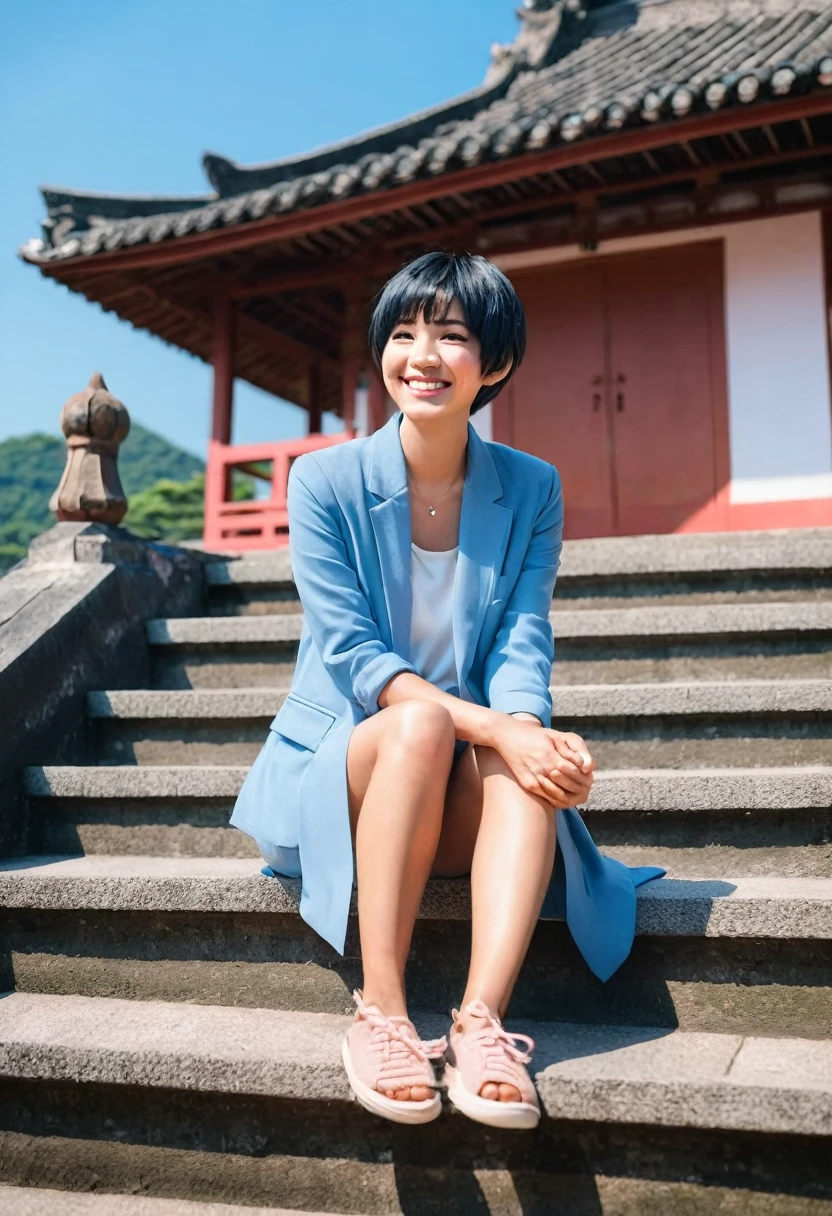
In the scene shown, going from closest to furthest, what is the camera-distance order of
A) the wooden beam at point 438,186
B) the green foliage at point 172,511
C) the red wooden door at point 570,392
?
the wooden beam at point 438,186
the red wooden door at point 570,392
the green foliage at point 172,511

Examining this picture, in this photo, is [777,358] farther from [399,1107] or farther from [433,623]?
[399,1107]

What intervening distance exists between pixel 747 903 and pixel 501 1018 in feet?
1.73

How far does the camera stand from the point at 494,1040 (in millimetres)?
1491

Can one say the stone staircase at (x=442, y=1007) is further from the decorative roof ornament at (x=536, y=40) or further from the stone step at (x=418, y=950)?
the decorative roof ornament at (x=536, y=40)

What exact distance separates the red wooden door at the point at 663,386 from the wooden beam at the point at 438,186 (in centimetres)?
109

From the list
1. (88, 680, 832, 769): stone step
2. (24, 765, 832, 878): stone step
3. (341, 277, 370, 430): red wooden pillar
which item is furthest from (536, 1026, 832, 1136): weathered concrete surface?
(341, 277, 370, 430): red wooden pillar

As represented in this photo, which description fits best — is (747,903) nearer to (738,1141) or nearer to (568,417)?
(738,1141)

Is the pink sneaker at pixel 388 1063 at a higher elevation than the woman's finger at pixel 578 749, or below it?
below

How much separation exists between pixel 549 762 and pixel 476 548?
55 cm

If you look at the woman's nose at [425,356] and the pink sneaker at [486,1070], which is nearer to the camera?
the pink sneaker at [486,1070]

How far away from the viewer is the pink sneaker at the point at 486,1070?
1.42 metres

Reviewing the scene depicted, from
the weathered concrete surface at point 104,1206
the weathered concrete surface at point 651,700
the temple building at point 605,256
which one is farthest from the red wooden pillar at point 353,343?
the weathered concrete surface at point 104,1206

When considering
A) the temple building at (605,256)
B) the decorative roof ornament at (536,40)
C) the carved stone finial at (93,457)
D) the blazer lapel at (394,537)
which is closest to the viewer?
the blazer lapel at (394,537)

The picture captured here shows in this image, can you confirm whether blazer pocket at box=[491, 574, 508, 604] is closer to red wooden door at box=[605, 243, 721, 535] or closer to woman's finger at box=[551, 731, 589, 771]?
woman's finger at box=[551, 731, 589, 771]
